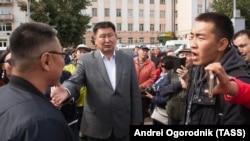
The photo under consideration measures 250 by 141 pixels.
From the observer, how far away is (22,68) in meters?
1.75

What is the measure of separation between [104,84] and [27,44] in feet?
6.05

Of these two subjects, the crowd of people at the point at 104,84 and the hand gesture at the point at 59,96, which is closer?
the crowd of people at the point at 104,84

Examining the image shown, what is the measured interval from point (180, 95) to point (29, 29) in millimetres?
2827

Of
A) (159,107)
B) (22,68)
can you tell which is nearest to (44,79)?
(22,68)

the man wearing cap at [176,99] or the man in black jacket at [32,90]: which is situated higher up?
the man in black jacket at [32,90]

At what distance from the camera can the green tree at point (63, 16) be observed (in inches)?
942

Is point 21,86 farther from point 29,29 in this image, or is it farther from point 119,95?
point 119,95

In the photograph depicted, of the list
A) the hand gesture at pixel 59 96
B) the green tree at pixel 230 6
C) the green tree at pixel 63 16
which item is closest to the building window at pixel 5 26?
the green tree at pixel 63 16

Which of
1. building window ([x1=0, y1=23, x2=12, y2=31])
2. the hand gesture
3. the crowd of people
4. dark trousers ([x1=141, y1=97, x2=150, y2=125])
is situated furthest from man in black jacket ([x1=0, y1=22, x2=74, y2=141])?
building window ([x1=0, y1=23, x2=12, y2=31])

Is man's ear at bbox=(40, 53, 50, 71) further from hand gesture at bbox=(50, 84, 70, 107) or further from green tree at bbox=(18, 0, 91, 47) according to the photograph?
green tree at bbox=(18, 0, 91, 47)

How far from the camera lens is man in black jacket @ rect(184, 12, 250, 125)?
2096mm

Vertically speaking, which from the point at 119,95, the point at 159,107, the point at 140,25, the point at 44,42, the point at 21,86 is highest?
the point at 140,25

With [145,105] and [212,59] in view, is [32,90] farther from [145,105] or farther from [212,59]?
[145,105]

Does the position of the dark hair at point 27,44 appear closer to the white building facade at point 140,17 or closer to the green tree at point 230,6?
the green tree at point 230,6
